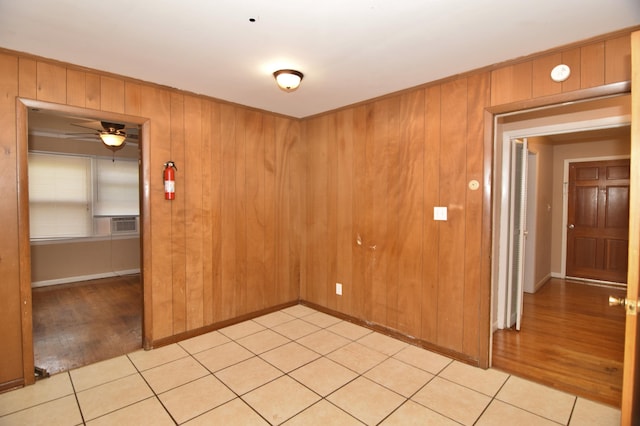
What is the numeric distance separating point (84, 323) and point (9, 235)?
1.73 meters

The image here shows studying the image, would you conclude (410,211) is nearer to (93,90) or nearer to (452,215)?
(452,215)

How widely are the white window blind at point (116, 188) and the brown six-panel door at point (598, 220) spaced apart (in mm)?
7686

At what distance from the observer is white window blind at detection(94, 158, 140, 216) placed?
18.3 feet

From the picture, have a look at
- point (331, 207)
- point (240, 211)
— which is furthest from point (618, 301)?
point (240, 211)

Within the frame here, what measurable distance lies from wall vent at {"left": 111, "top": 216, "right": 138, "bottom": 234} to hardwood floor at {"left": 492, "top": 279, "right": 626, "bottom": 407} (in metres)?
5.89

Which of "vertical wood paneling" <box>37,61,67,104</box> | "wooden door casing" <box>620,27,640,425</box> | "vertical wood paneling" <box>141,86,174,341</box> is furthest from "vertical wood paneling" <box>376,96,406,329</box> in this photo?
"vertical wood paneling" <box>37,61,67,104</box>

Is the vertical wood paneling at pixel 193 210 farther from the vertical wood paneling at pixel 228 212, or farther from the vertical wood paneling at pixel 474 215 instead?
the vertical wood paneling at pixel 474 215

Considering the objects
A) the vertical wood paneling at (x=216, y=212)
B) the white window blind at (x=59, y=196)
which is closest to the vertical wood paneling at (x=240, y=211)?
the vertical wood paneling at (x=216, y=212)

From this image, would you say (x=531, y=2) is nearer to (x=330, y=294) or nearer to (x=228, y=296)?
(x=330, y=294)

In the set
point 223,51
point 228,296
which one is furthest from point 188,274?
point 223,51

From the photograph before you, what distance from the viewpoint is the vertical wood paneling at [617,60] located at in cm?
204

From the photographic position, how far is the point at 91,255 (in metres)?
5.58

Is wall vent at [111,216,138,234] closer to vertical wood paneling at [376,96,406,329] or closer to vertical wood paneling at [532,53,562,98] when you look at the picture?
vertical wood paneling at [376,96,406,329]

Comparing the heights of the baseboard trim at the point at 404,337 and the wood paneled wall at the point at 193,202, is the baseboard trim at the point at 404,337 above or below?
below
